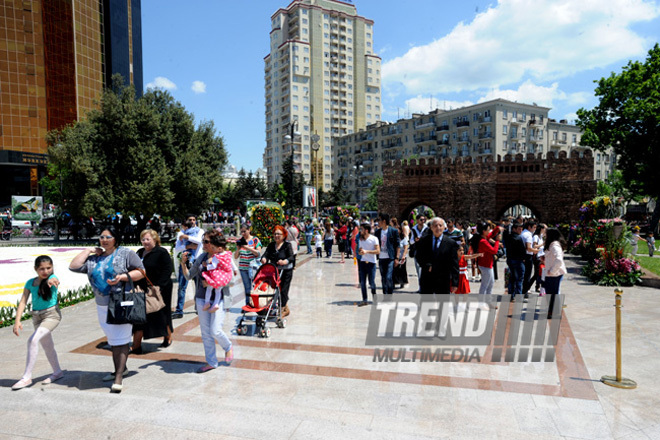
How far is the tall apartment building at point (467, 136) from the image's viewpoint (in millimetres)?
62812

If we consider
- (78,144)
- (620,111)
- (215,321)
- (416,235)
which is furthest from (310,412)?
(620,111)

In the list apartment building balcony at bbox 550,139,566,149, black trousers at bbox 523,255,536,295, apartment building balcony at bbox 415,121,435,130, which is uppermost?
apartment building balcony at bbox 415,121,435,130

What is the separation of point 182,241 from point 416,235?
7.04 m

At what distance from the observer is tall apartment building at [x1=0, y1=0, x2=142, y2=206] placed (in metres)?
54.9

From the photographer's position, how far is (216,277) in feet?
16.6

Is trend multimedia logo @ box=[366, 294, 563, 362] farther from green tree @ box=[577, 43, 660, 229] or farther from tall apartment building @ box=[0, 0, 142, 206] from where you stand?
tall apartment building @ box=[0, 0, 142, 206]

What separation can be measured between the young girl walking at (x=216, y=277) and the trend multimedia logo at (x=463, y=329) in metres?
2.31

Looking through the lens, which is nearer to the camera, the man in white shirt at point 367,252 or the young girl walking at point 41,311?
the young girl walking at point 41,311

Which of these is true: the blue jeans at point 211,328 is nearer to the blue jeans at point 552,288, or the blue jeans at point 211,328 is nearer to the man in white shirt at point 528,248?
the blue jeans at point 552,288

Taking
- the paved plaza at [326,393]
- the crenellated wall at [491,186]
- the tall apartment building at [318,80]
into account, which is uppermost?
the tall apartment building at [318,80]

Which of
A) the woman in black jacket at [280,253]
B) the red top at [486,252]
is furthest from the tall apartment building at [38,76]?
the red top at [486,252]

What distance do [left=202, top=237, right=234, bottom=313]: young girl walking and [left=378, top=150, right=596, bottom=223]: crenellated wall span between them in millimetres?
31533

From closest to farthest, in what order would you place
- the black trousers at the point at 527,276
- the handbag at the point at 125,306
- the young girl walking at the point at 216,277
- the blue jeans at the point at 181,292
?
1. the handbag at the point at 125,306
2. the young girl walking at the point at 216,277
3. the blue jeans at the point at 181,292
4. the black trousers at the point at 527,276

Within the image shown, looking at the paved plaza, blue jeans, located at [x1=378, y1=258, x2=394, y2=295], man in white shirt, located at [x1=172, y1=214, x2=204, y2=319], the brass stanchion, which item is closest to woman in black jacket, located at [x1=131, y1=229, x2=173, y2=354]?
the paved plaza
